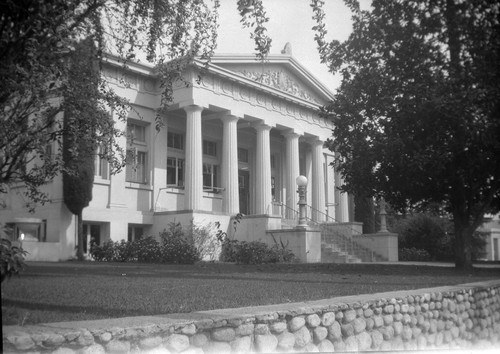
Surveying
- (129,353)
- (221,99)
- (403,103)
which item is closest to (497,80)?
(403,103)

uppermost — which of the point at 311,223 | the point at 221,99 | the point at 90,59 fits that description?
the point at 221,99

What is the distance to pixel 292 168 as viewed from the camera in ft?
92.0

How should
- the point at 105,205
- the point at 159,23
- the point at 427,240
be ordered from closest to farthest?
the point at 159,23, the point at 105,205, the point at 427,240

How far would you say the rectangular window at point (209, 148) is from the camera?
27531mm

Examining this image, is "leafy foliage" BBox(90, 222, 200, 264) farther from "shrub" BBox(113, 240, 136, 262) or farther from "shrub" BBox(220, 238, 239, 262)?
"shrub" BBox(220, 238, 239, 262)

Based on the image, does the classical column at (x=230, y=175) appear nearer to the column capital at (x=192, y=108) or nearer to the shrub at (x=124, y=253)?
the column capital at (x=192, y=108)

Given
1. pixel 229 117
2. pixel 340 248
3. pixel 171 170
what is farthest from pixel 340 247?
pixel 171 170

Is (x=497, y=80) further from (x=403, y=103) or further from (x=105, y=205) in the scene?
(x=105, y=205)

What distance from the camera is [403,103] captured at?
13.3 metres

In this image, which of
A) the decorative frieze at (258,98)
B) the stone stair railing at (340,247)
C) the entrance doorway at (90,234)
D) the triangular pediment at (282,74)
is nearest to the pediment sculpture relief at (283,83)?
the triangular pediment at (282,74)

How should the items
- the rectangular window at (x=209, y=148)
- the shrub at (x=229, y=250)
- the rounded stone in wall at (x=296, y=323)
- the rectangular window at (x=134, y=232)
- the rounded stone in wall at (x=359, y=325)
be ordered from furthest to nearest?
the rectangular window at (x=209, y=148) → the rectangular window at (x=134, y=232) → the shrub at (x=229, y=250) → the rounded stone in wall at (x=359, y=325) → the rounded stone in wall at (x=296, y=323)

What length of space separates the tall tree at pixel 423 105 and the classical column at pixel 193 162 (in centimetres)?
830

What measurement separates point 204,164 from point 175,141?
7.07 ft

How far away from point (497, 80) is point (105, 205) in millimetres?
15429
